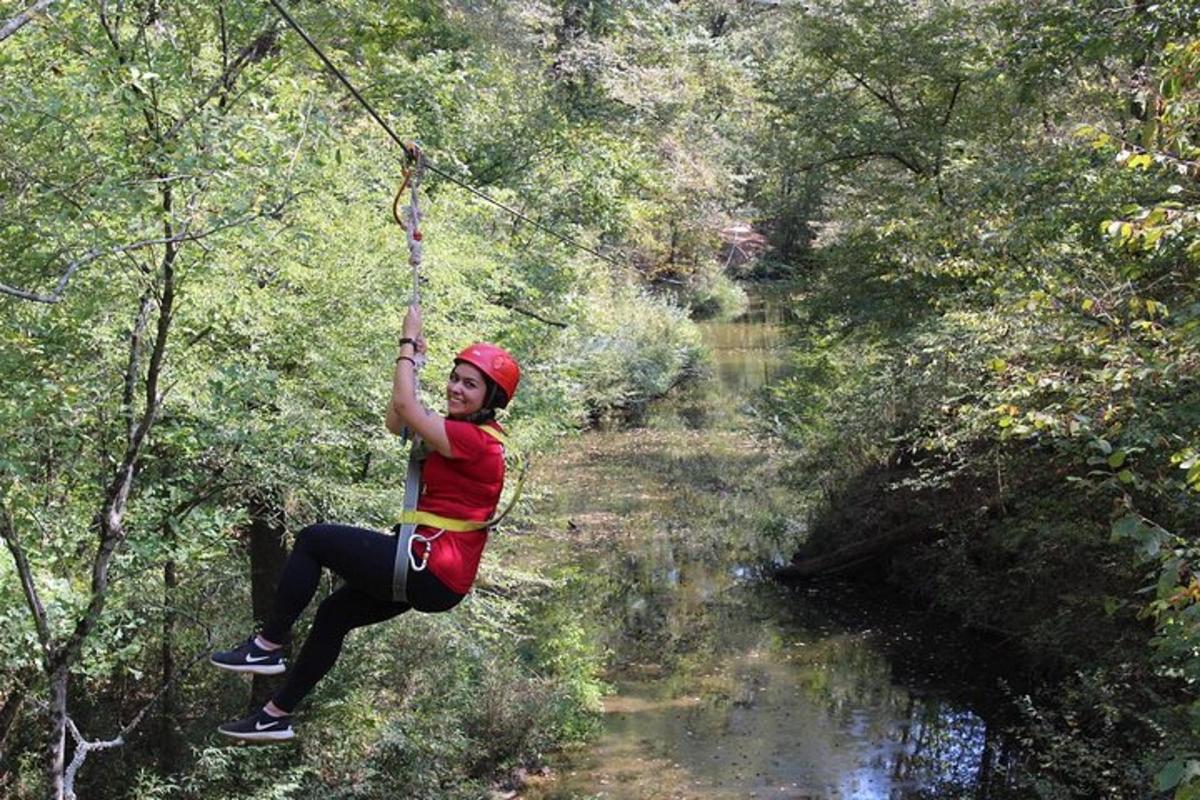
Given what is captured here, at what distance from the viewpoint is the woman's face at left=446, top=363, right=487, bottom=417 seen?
14.0ft

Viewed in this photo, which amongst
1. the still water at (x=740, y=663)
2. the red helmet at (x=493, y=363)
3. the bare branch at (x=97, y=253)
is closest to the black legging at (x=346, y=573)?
the red helmet at (x=493, y=363)

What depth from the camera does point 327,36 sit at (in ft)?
28.1

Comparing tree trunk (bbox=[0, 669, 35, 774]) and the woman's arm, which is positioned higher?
the woman's arm

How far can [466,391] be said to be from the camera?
4285mm

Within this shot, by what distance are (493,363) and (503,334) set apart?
7507 mm

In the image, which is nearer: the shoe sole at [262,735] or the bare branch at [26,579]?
the shoe sole at [262,735]

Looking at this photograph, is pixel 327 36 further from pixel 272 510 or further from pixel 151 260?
pixel 272 510

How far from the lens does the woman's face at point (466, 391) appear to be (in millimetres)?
4273

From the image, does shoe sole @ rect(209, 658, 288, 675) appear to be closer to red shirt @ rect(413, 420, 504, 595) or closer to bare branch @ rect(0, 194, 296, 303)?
red shirt @ rect(413, 420, 504, 595)

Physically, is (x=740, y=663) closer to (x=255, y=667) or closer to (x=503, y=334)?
(x=503, y=334)

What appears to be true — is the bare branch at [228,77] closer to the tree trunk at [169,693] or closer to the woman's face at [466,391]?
the woman's face at [466,391]

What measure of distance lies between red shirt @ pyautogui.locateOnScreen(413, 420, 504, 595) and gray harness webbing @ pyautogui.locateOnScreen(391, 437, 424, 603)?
0.15ft

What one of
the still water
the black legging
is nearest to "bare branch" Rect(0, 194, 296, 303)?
the black legging

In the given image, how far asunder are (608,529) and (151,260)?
15.1 meters
